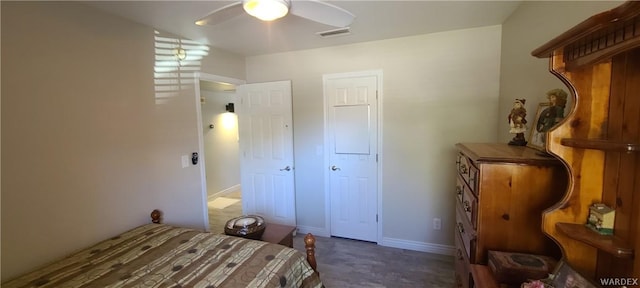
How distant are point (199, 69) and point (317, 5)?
189 centimetres

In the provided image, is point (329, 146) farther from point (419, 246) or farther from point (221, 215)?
point (221, 215)

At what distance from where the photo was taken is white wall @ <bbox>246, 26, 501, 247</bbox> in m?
2.56

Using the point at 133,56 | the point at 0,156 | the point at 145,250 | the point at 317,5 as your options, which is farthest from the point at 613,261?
the point at 133,56

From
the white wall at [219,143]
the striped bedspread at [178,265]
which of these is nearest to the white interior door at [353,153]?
the striped bedspread at [178,265]

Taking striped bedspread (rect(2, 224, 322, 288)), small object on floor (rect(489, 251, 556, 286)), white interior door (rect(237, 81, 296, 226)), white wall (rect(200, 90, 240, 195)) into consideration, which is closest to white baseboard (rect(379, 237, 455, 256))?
white interior door (rect(237, 81, 296, 226))

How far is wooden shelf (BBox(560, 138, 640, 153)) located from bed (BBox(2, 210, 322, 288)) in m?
1.45

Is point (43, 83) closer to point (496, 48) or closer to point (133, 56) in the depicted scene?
point (133, 56)

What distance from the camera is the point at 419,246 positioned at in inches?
115

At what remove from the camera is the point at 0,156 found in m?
1.48

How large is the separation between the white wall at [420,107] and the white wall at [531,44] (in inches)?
7.7

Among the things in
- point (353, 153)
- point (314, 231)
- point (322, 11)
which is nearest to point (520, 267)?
point (322, 11)

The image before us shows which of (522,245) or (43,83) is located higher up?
(43,83)

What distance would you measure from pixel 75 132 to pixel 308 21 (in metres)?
1.97

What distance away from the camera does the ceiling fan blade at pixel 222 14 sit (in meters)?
1.47
